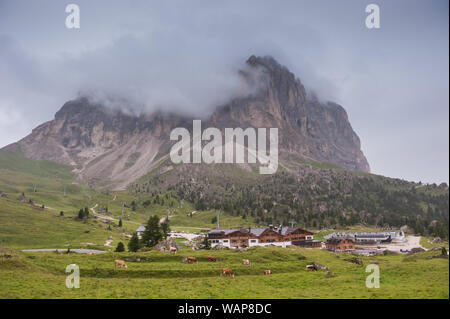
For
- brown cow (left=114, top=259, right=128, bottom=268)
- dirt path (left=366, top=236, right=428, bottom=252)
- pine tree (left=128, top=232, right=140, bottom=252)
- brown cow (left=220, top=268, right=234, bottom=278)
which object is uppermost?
brown cow (left=114, top=259, right=128, bottom=268)

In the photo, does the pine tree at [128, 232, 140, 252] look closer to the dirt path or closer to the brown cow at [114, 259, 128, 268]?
the brown cow at [114, 259, 128, 268]

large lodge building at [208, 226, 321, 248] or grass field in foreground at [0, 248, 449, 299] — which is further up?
grass field in foreground at [0, 248, 449, 299]

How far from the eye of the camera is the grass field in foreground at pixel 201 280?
1498 inches

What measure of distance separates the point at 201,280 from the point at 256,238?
299 feet

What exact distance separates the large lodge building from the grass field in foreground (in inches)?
2616

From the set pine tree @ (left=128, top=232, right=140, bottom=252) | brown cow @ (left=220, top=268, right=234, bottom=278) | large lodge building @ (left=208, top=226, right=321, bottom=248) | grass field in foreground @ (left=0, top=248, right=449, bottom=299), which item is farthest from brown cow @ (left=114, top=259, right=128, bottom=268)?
large lodge building @ (left=208, top=226, right=321, bottom=248)

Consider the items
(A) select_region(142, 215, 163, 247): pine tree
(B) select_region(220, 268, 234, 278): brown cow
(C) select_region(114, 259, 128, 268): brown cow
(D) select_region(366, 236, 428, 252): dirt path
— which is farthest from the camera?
(D) select_region(366, 236, 428, 252): dirt path

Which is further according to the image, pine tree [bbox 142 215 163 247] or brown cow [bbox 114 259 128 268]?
pine tree [bbox 142 215 163 247]

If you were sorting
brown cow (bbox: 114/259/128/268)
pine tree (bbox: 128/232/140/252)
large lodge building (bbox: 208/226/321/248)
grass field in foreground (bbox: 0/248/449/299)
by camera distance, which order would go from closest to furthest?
grass field in foreground (bbox: 0/248/449/299)
brown cow (bbox: 114/259/128/268)
pine tree (bbox: 128/232/140/252)
large lodge building (bbox: 208/226/321/248)

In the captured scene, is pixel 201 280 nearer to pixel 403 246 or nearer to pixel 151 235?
pixel 151 235

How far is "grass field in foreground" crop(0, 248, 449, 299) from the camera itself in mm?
38038

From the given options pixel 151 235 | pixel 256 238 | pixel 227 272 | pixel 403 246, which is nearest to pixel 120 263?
pixel 227 272
